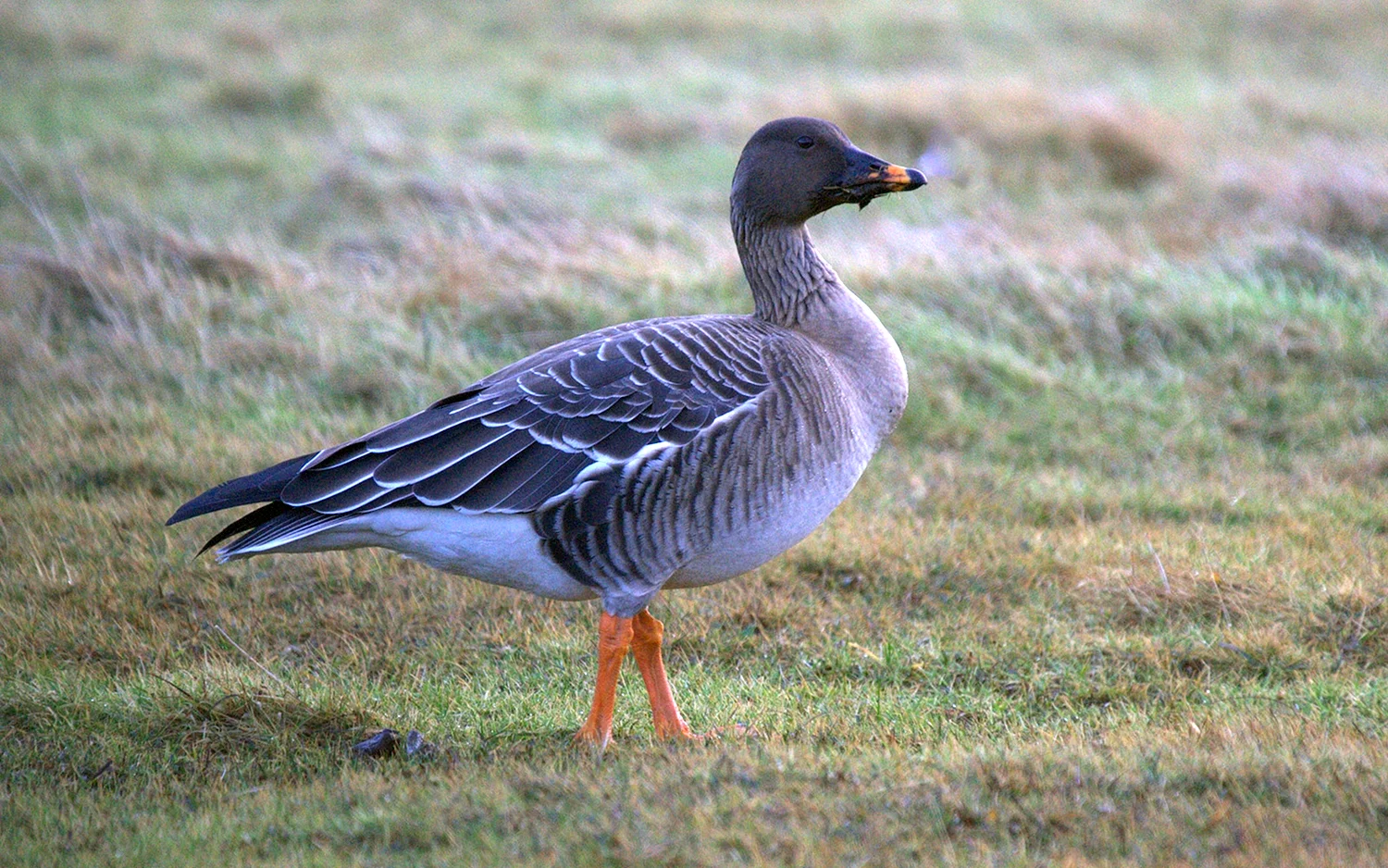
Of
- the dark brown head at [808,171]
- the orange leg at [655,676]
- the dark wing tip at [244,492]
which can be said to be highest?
the dark brown head at [808,171]

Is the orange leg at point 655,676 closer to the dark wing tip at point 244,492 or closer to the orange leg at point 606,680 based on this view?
the orange leg at point 606,680

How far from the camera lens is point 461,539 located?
4.79 m

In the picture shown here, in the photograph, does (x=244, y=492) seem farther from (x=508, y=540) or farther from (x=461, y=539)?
(x=508, y=540)

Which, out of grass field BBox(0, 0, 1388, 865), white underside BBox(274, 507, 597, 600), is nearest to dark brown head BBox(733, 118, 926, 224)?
white underside BBox(274, 507, 597, 600)

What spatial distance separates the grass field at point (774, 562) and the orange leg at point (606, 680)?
126 mm

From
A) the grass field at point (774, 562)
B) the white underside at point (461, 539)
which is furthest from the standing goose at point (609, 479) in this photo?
the grass field at point (774, 562)

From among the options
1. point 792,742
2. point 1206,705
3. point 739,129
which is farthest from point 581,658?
point 739,129

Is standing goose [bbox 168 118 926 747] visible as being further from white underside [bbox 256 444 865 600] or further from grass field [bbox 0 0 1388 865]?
grass field [bbox 0 0 1388 865]

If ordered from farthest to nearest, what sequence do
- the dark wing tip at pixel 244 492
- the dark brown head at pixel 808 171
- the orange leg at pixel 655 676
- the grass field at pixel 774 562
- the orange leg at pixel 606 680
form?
the dark brown head at pixel 808 171 → the orange leg at pixel 655 676 → the orange leg at pixel 606 680 → the dark wing tip at pixel 244 492 → the grass field at pixel 774 562

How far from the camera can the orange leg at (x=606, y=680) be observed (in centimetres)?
483

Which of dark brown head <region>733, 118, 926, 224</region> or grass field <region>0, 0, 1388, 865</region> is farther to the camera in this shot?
dark brown head <region>733, 118, 926, 224</region>

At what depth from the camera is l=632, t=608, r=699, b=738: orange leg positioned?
16.4ft

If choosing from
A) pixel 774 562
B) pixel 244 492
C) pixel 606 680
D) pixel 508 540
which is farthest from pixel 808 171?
pixel 244 492

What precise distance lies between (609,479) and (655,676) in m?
0.83
